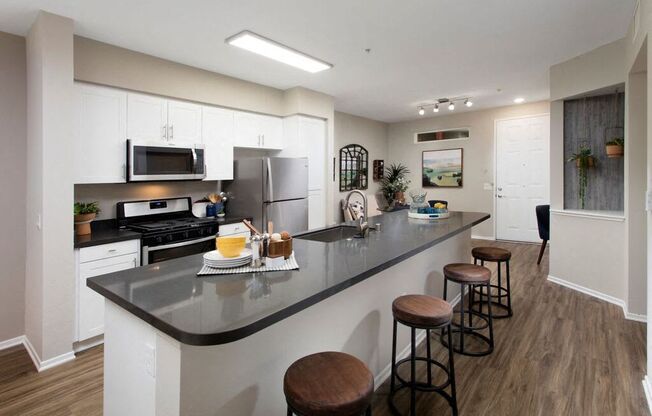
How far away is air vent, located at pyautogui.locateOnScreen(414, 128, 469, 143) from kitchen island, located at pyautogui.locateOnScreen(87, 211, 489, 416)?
5.73 metres

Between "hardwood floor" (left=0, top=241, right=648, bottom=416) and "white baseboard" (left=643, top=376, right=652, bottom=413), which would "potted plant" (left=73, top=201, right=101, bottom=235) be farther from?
"white baseboard" (left=643, top=376, right=652, bottom=413)

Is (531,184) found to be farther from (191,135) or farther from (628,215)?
(191,135)

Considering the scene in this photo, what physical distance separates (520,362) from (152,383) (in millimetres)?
2435

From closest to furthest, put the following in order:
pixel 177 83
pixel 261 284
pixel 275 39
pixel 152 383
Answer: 1. pixel 152 383
2. pixel 261 284
3. pixel 275 39
4. pixel 177 83

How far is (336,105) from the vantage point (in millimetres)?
6109

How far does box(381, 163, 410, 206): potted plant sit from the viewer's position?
7.72 m

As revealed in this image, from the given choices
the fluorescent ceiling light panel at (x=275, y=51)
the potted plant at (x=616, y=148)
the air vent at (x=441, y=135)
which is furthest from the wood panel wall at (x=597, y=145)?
the fluorescent ceiling light panel at (x=275, y=51)

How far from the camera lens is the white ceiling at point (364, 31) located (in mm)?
2629

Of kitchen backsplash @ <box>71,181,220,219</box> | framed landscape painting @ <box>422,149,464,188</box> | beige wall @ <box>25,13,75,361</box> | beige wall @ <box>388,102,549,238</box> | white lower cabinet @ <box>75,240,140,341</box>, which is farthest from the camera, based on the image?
framed landscape painting @ <box>422,149,464,188</box>

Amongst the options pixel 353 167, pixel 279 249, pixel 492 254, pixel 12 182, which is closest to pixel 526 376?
pixel 492 254

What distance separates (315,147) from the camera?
5.08 metres

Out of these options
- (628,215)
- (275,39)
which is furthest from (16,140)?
(628,215)

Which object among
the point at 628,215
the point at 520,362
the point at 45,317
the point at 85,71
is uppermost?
the point at 85,71

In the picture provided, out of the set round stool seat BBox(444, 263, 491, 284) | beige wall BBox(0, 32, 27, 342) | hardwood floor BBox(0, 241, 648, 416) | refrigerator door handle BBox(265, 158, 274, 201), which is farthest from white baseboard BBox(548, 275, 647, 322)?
beige wall BBox(0, 32, 27, 342)
